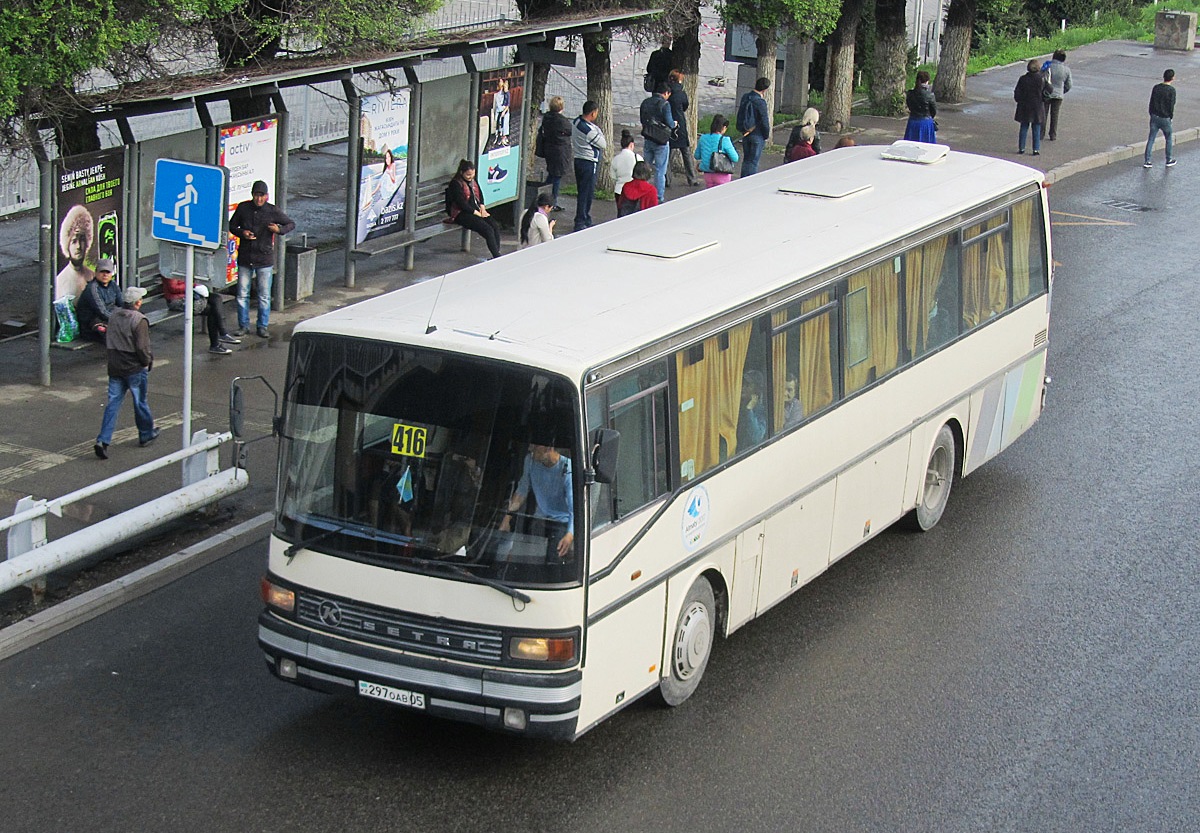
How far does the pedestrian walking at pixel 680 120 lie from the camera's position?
74.8 ft

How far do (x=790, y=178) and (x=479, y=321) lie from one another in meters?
5.25

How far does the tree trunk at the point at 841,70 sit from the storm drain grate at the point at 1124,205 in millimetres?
6061

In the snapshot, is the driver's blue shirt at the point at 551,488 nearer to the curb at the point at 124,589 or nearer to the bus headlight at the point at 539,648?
the bus headlight at the point at 539,648

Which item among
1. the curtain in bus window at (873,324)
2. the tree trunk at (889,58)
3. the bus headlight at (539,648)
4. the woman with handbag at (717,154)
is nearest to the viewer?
the bus headlight at (539,648)

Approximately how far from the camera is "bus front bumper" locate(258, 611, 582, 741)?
775 centimetres

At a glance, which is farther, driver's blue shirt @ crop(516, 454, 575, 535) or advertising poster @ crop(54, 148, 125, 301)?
advertising poster @ crop(54, 148, 125, 301)

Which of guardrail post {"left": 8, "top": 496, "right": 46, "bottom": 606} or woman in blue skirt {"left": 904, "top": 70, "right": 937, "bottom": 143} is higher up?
woman in blue skirt {"left": 904, "top": 70, "right": 937, "bottom": 143}

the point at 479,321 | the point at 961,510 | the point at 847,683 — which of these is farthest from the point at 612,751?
the point at 961,510

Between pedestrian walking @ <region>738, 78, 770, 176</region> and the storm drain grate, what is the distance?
5.70 metres

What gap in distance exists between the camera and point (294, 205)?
72.4 feet

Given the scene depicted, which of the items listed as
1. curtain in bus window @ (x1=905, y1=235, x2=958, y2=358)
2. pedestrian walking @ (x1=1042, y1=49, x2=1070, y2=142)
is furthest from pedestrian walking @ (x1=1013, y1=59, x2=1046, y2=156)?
curtain in bus window @ (x1=905, y1=235, x2=958, y2=358)

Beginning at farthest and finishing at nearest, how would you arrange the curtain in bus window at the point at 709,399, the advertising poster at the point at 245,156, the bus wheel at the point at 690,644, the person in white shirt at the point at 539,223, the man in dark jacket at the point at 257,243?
1. the advertising poster at the point at 245,156
2. the man in dark jacket at the point at 257,243
3. the person in white shirt at the point at 539,223
4. the bus wheel at the point at 690,644
5. the curtain in bus window at the point at 709,399

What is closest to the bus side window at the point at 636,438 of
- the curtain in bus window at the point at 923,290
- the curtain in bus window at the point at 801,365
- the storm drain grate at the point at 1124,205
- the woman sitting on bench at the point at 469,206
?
the curtain in bus window at the point at 801,365

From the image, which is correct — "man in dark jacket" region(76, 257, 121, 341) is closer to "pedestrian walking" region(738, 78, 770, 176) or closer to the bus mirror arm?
the bus mirror arm
